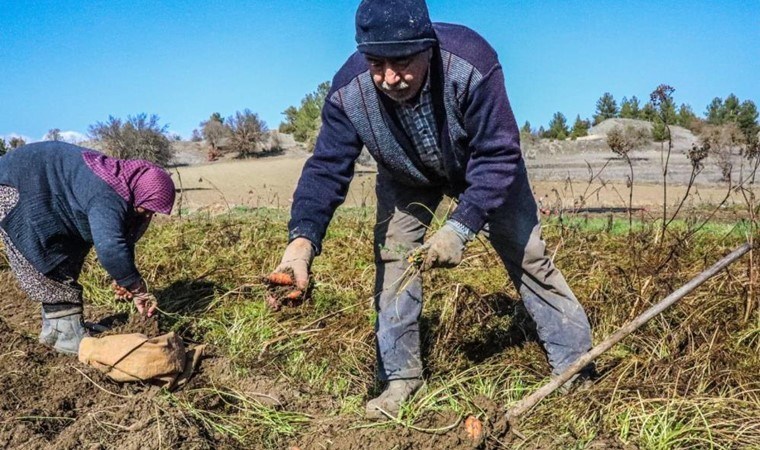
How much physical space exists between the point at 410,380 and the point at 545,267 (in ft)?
2.50

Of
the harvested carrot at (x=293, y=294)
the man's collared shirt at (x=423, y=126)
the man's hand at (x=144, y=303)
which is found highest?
the man's collared shirt at (x=423, y=126)

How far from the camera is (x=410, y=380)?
3.10 metres

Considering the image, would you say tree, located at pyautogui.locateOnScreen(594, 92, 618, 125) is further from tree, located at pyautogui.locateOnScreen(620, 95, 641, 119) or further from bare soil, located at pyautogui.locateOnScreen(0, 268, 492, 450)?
bare soil, located at pyautogui.locateOnScreen(0, 268, 492, 450)

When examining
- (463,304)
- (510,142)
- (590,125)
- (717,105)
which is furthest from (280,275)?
(590,125)

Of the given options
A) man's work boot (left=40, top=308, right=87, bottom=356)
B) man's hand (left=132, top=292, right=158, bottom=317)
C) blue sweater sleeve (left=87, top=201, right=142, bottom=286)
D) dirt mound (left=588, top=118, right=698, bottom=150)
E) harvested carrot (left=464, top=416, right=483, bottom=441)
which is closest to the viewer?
harvested carrot (left=464, top=416, right=483, bottom=441)

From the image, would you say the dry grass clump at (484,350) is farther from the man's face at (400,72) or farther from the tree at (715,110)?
the tree at (715,110)

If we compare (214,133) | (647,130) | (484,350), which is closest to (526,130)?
(647,130)

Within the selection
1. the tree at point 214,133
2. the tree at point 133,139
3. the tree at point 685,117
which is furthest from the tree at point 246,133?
the tree at point 685,117

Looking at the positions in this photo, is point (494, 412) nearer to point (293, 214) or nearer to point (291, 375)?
point (293, 214)

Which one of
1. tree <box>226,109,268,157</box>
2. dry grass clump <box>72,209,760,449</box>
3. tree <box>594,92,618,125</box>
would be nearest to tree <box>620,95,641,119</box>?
tree <box>594,92,618,125</box>

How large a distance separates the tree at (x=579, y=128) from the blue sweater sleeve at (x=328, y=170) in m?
31.7

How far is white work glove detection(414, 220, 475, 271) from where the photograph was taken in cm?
245

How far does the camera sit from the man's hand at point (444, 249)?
2445 millimetres

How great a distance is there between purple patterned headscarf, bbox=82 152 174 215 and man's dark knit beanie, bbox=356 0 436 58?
5.32 feet
